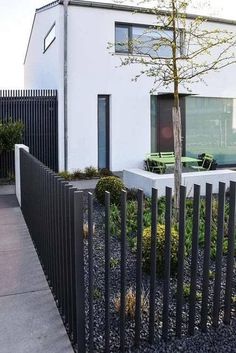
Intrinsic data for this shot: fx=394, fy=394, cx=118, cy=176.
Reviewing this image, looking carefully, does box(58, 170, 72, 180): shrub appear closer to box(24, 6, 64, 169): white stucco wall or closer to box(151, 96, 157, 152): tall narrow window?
box(24, 6, 64, 169): white stucco wall

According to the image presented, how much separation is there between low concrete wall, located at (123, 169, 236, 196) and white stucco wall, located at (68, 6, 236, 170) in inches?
120

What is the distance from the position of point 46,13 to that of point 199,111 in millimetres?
6764

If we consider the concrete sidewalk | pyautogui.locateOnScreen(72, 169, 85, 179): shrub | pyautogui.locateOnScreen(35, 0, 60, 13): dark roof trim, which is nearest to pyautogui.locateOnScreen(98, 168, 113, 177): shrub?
pyautogui.locateOnScreen(72, 169, 85, 179): shrub

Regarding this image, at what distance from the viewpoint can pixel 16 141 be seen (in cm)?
1180

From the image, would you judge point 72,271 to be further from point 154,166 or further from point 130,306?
point 154,166

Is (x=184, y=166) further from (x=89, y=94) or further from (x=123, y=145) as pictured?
(x=89, y=94)

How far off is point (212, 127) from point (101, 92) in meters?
4.92

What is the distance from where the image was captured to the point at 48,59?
14516 mm

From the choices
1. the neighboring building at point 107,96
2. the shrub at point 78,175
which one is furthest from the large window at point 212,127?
the shrub at point 78,175

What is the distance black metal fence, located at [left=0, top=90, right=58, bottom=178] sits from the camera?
12.5 metres

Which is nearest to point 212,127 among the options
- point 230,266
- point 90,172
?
point 90,172

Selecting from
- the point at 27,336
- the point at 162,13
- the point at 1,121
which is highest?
the point at 162,13

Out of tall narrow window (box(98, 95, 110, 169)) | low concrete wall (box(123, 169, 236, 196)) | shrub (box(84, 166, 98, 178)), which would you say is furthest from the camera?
tall narrow window (box(98, 95, 110, 169))

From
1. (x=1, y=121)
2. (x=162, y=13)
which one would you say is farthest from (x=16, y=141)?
(x=162, y=13)
